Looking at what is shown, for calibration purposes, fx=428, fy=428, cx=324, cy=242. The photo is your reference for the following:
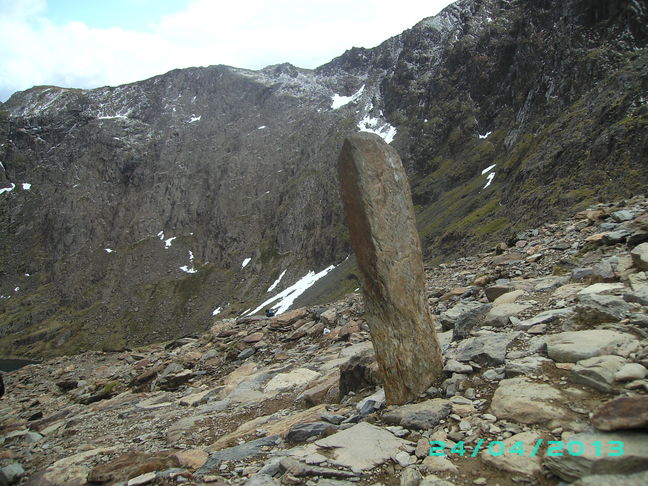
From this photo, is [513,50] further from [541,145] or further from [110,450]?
[110,450]

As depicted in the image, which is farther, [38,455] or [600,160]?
[600,160]

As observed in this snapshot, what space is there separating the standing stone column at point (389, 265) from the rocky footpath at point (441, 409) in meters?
0.51

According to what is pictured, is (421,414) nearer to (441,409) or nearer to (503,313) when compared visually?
(441,409)

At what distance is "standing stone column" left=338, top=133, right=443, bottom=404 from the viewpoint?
7.98 meters

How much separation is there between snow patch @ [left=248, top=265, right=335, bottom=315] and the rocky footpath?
367ft

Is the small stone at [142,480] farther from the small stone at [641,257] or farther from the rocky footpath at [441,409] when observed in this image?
the small stone at [641,257]

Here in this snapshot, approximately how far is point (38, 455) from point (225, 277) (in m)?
168

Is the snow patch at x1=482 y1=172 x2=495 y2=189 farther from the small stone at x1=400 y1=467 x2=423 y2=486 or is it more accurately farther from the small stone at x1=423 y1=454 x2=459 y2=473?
the small stone at x1=400 y1=467 x2=423 y2=486

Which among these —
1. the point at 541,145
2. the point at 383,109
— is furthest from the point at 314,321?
the point at 383,109

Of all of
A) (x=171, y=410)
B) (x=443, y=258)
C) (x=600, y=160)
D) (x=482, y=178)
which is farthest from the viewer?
(x=482, y=178)

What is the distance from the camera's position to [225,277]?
580 feet

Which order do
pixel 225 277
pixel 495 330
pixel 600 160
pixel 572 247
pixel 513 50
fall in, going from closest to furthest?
1. pixel 495 330
2. pixel 572 247
3. pixel 600 160
4. pixel 513 50
5. pixel 225 277

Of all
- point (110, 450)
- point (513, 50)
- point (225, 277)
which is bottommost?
point (225, 277)

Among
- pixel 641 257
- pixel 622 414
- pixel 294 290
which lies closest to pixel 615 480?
pixel 622 414
